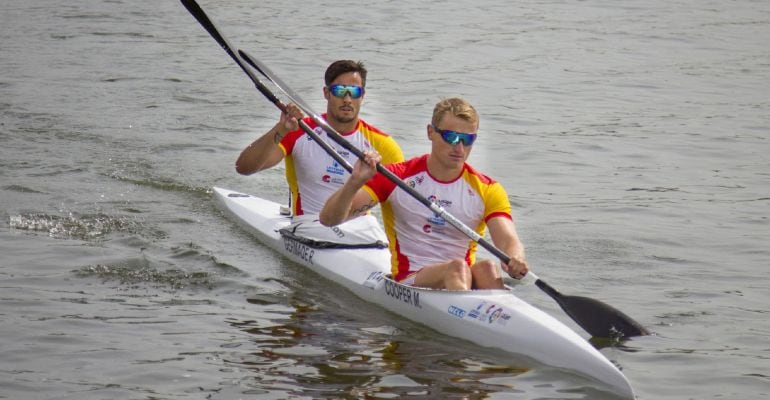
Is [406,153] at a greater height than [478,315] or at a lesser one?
greater

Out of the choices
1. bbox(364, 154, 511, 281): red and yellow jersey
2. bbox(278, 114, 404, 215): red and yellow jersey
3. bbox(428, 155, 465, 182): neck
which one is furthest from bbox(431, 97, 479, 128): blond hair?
bbox(278, 114, 404, 215): red and yellow jersey

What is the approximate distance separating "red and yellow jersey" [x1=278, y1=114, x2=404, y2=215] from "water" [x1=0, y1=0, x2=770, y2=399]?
28.2 inches

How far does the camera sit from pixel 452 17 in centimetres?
2603

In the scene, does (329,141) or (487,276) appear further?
(329,141)

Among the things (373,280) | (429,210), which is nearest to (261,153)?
(373,280)

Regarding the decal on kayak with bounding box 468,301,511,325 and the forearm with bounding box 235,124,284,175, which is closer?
the decal on kayak with bounding box 468,301,511,325

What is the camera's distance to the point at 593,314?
28.0 feet

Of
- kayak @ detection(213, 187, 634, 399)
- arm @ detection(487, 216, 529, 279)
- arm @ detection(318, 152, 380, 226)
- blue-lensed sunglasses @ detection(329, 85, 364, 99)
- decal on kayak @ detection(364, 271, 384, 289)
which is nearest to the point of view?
kayak @ detection(213, 187, 634, 399)

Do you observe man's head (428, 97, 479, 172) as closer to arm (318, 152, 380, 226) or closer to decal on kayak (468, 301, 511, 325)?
arm (318, 152, 380, 226)

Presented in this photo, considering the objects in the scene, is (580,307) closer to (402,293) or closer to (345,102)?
(402,293)


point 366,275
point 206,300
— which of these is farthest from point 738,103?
point 206,300

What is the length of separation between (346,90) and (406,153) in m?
5.88

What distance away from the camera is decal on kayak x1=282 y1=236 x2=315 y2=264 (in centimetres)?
1054

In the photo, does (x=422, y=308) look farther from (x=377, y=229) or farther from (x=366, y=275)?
(x=377, y=229)
